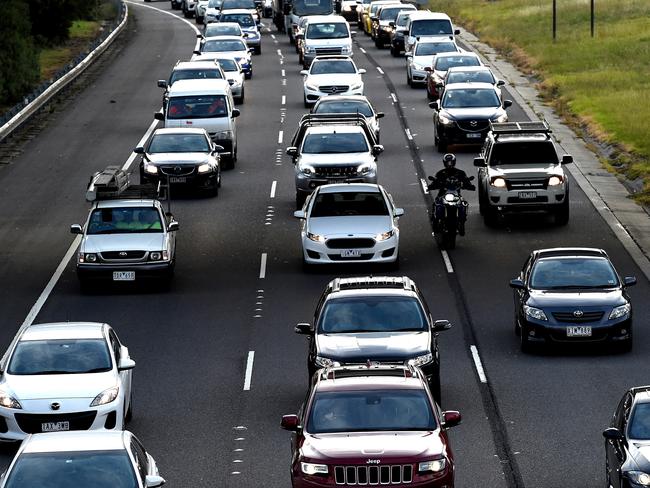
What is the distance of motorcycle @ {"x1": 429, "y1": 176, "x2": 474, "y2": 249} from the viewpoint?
114 ft

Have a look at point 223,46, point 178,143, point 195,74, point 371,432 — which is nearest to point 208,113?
point 178,143

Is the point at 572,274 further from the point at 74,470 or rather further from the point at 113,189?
the point at 74,470

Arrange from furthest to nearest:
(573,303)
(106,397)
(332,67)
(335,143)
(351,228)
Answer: (332,67) → (335,143) → (351,228) → (573,303) → (106,397)

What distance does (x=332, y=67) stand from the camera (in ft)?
191

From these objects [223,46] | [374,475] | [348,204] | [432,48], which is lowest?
[223,46]

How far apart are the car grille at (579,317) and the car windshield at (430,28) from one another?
44.7 m

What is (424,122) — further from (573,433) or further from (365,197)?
(573,433)

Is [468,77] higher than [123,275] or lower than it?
lower

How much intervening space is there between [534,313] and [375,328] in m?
3.45

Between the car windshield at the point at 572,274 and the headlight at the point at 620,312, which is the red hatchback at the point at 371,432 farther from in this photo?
the car windshield at the point at 572,274

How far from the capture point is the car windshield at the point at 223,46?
65.8 meters

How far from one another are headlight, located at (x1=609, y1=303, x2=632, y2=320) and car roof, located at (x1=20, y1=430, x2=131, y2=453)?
10.6 metres

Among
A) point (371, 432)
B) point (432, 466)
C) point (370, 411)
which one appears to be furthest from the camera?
point (370, 411)

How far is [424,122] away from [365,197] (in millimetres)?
20138
